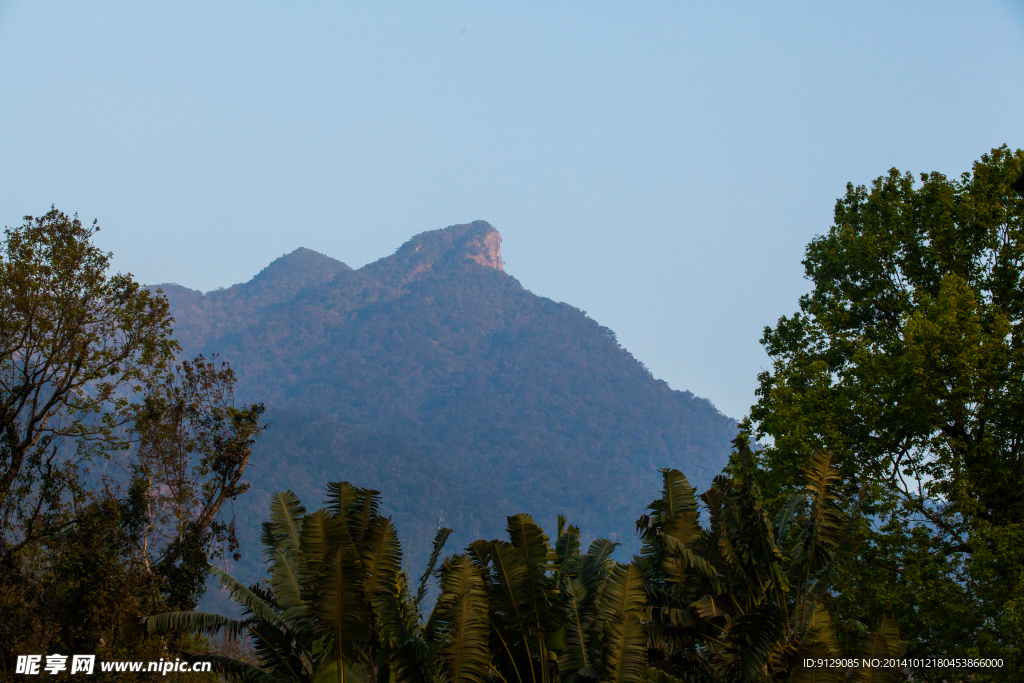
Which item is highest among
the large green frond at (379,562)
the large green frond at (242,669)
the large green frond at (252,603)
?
the large green frond at (379,562)

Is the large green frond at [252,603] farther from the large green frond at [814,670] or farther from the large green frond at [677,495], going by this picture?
the large green frond at [814,670]

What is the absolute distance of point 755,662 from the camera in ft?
34.7

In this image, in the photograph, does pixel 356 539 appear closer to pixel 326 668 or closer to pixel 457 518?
pixel 326 668

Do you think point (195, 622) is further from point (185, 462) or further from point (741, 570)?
point (185, 462)

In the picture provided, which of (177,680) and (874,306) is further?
(874,306)

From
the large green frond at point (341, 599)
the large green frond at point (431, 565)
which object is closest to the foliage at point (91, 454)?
the large green frond at point (431, 565)

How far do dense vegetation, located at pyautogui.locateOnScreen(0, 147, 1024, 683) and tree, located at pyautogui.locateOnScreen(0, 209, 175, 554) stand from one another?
0.07 metres

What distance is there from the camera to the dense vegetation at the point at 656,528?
10734 millimetres

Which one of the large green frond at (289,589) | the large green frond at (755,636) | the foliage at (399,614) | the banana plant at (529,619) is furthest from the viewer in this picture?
the large green frond at (289,589)

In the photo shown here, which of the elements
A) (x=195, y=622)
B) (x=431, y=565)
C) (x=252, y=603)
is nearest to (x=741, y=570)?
(x=431, y=565)

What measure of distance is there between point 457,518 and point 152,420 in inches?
5780

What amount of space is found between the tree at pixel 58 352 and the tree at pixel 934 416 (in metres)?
16.3

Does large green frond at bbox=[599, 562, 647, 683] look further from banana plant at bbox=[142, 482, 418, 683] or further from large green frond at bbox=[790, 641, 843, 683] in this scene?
banana plant at bbox=[142, 482, 418, 683]

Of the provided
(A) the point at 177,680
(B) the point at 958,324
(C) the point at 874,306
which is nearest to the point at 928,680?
(B) the point at 958,324
